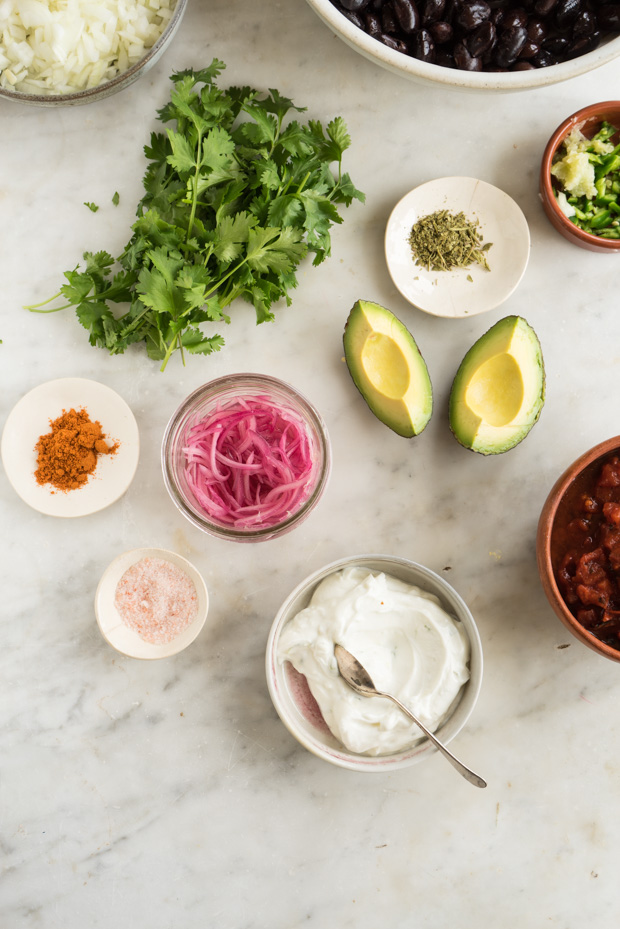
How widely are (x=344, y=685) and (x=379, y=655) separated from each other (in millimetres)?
103

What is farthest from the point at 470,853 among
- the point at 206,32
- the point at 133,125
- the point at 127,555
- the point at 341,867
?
the point at 206,32

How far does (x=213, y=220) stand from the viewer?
5.52 ft

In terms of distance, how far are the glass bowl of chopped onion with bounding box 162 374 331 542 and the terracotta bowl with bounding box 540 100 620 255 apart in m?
0.76

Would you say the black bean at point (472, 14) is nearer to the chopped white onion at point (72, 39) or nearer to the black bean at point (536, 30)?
the black bean at point (536, 30)

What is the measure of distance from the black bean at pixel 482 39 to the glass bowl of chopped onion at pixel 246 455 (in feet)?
2.69

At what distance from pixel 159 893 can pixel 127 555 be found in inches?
33.7

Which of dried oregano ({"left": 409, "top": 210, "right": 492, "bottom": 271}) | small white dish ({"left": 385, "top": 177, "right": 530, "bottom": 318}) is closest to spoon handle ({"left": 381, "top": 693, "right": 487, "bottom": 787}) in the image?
small white dish ({"left": 385, "top": 177, "right": 530, "bottom": 318})

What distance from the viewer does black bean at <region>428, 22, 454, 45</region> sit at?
149 cm

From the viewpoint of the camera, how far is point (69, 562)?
69.7 inches

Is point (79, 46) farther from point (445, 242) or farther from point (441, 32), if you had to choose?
point (445, 242)

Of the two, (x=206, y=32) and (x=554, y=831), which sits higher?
(x=206, y=32)

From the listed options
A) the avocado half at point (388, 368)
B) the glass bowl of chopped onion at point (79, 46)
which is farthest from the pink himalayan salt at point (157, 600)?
the glass bowl of chopped onion at point (79, 46)

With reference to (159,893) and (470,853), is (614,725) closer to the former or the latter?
(470,853)

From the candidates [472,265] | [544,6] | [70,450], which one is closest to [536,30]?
[544,6]
